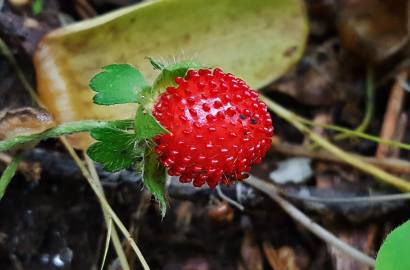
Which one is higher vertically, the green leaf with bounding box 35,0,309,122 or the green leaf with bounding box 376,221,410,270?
the green leaf with bounding box 35,0,309,122

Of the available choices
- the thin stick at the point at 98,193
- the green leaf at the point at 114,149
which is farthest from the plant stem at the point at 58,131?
the thin stick at the point at 98,193

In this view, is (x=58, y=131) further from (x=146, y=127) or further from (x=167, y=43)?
(x=167, y=43)

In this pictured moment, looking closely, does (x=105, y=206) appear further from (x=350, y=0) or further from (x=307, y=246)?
(x=350, y=0)

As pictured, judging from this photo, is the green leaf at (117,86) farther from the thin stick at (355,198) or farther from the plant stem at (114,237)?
the thin stick at (355,198)

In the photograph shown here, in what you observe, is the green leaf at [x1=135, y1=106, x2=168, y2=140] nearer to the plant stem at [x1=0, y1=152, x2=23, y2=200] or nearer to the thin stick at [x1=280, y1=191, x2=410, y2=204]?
the plant stem at [x1=0, y1=152, x2=23, y2=200]

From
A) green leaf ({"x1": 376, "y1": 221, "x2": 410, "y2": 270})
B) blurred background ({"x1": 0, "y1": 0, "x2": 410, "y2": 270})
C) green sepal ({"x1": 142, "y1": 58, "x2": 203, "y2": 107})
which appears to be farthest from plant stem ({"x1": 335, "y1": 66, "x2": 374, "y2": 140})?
green sepal ({"x1": 142, "y1": 58, "x2": 203, "y2": 107})

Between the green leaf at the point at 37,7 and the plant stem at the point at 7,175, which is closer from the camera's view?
the plant stem at the point at 7,175
